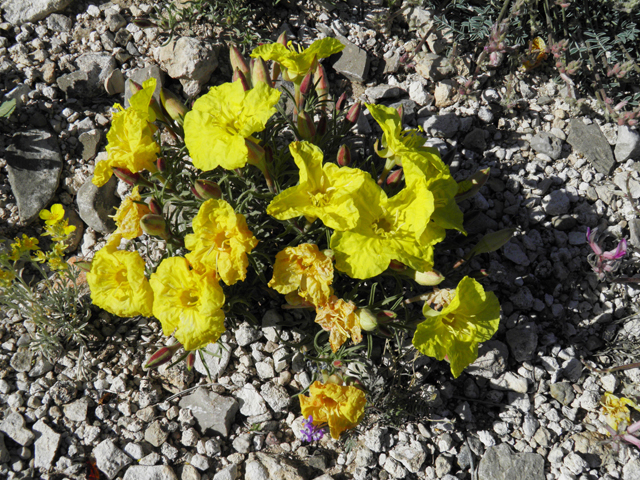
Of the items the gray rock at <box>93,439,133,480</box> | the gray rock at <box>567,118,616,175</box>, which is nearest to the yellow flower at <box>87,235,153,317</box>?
the gray rock at <box>93,439,133,480</box>

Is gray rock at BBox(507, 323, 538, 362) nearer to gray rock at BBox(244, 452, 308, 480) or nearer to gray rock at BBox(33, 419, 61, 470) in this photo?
gray rock at BBox(244, 452, 308, 480)

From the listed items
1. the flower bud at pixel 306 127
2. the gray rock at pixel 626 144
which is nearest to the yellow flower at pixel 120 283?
the flower bud at pixel 306 127

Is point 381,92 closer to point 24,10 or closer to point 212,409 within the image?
point 212,409

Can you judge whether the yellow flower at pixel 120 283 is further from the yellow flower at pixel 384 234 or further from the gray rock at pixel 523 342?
the gray rock at pixel 523 342

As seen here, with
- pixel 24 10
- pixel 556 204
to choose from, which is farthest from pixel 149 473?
pixel 24 10

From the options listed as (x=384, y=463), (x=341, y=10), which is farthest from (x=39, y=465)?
(x=341, y=10)

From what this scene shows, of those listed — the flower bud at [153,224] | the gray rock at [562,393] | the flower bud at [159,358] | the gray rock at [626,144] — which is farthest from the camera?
the gray rock at [626,144]

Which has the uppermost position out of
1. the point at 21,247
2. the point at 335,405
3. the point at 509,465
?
the point at 21,247
